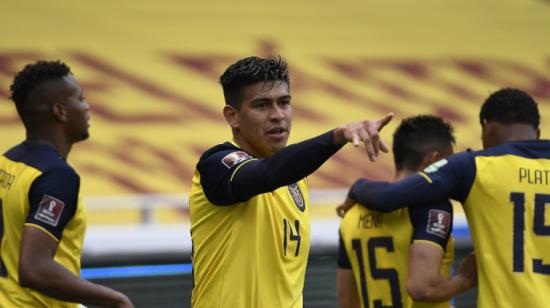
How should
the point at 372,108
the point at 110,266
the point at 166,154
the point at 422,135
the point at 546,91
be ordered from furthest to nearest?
the point at 546,91 → the point at 372,108 → the point at 166,154 → the point at 110,266 → the point at 422,135

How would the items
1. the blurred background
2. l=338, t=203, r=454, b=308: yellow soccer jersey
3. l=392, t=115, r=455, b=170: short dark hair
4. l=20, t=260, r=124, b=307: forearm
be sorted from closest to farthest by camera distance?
l=20, t=260, r=124, b=307: forearm → l=338, t=203, r=454, b=308: yellow soccer jersey → l=392, t=115, r=455, b=170: short dark hair → the blurred background

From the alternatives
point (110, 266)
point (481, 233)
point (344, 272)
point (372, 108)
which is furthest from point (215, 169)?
point (372, 108)

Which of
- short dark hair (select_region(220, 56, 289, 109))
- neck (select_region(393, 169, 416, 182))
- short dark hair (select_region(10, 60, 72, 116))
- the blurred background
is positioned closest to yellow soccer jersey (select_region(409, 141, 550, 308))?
neck (select_region(393, 169, 416, 182))

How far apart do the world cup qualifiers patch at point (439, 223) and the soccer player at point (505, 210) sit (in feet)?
0.46

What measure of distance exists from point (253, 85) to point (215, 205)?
43cm

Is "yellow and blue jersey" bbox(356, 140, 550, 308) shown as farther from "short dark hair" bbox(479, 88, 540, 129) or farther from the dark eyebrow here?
the dark eyebrow

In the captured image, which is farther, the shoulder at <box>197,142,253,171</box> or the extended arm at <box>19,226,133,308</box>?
the extended arm at <box>19,226,133,308</box>

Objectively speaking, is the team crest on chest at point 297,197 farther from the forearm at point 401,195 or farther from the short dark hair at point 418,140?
the short dark hair at point 418,140

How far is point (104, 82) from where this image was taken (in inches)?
645

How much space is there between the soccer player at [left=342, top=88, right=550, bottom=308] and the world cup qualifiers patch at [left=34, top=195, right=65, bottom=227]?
1.38m

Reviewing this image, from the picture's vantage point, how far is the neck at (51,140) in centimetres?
419

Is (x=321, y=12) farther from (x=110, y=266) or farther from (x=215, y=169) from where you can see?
(x=215, y=169)

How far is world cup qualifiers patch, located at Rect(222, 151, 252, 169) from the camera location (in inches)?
130

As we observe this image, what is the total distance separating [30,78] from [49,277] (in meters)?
0.90
